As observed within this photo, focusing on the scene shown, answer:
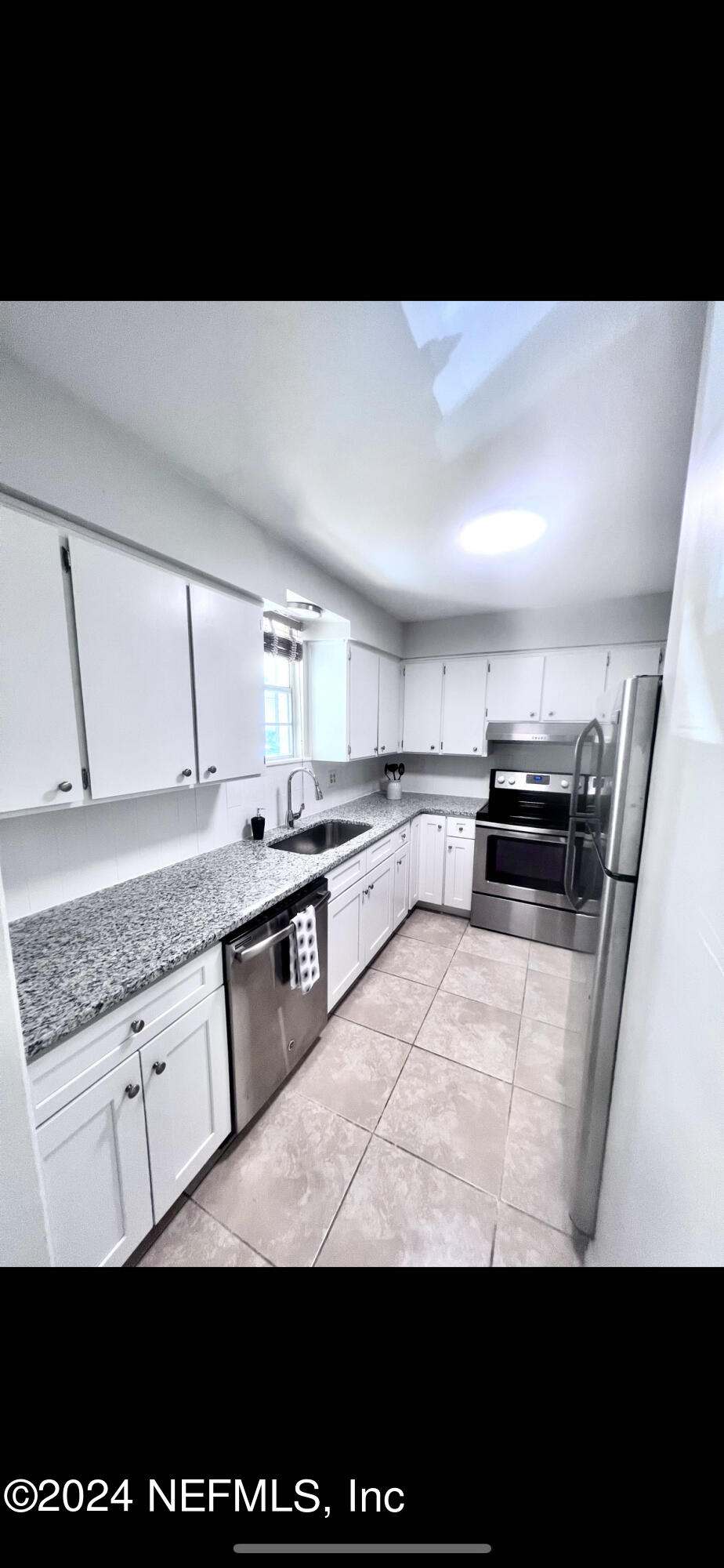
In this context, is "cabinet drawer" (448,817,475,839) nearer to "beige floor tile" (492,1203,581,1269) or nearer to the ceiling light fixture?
the ceiling light fixture

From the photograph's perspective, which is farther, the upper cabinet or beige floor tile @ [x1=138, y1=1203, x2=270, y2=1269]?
the upper cabinet

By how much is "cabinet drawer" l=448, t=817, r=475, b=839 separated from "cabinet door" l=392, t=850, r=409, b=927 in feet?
1.30

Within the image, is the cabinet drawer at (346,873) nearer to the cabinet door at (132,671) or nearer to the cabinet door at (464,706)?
the cabinet door at (132,671)

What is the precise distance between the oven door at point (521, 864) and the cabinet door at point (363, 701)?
3.35ft

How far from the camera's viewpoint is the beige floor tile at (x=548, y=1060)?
5.23ft

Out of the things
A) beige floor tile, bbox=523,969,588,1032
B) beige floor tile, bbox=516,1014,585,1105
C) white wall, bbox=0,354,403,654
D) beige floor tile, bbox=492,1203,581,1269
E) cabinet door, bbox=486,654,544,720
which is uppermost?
white wall, bbox=0,354,403,654

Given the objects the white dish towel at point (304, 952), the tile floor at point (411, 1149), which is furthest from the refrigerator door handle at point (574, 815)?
the white dish towel at point (304, 952)

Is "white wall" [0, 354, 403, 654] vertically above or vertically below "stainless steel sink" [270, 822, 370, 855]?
above

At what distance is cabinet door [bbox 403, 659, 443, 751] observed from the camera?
3.38 meters

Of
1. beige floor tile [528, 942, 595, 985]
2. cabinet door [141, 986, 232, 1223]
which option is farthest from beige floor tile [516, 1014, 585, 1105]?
cabinet door [141, 986, 232, 1223]
